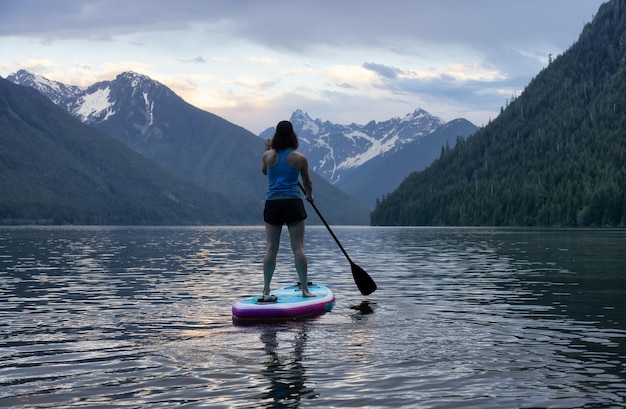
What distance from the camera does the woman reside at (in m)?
20.5

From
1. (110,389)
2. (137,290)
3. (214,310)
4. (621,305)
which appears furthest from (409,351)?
(137,290)

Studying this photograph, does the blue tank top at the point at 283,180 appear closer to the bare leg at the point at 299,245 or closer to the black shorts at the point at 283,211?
the black shorts at the point at 283,211

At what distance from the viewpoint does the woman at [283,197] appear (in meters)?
20.5

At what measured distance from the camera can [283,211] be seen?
2058cm

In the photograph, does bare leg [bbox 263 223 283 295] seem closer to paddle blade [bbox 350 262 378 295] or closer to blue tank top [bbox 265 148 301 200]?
blue tank top [bbox 265 148 301 200]

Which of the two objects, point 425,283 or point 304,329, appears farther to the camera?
point 425,283

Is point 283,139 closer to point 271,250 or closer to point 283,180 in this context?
point 283,180

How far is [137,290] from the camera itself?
30.1 metres

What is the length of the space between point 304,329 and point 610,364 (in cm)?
735

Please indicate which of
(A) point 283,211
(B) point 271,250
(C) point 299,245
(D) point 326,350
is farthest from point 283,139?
(D) point 326,350

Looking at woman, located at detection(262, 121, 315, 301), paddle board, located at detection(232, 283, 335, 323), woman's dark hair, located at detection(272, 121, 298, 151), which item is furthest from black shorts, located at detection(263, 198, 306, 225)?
paddle board, located at detection(232, 283, 335, 323)

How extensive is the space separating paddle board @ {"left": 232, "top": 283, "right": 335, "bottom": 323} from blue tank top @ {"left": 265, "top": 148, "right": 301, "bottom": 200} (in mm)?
2951

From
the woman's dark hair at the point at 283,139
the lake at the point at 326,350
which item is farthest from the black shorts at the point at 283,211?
the lake at the point at 326,350

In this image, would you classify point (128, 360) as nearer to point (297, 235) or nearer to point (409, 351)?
point (409, 351)
